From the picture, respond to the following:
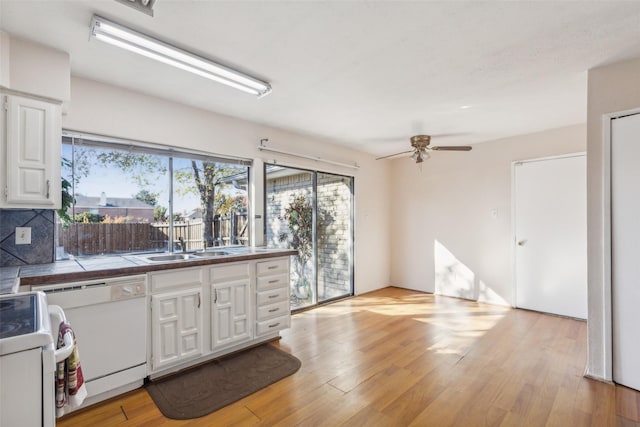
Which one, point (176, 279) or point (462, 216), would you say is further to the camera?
point (462, 216)

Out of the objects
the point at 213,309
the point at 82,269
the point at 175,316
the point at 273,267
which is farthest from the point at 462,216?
the point at 82,269

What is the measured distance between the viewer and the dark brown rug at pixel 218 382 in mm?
2084

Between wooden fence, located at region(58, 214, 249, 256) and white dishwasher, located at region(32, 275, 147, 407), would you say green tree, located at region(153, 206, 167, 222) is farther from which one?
white dishwasher, located at region(32, 275, 147, 407)

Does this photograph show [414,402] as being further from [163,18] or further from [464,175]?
[464,175]

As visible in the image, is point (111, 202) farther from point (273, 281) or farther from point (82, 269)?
point (273, 281)

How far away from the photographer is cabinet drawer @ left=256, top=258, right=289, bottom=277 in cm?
305

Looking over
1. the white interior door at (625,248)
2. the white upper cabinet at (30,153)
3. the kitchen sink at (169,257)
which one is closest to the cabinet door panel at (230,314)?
the kitchen sink at (169,257)

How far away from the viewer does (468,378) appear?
2422mm

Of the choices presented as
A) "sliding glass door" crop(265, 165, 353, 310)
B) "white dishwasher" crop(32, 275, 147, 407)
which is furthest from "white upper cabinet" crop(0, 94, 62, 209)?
"sliding glass door" crop(265, 165, 353, 310)

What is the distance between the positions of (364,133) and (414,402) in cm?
314

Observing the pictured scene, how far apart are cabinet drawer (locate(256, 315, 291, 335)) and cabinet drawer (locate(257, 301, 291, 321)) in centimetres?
4

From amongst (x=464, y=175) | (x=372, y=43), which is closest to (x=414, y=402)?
(x=372, y=43)

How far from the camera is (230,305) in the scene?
279 centimetres

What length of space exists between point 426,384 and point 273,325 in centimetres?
153
